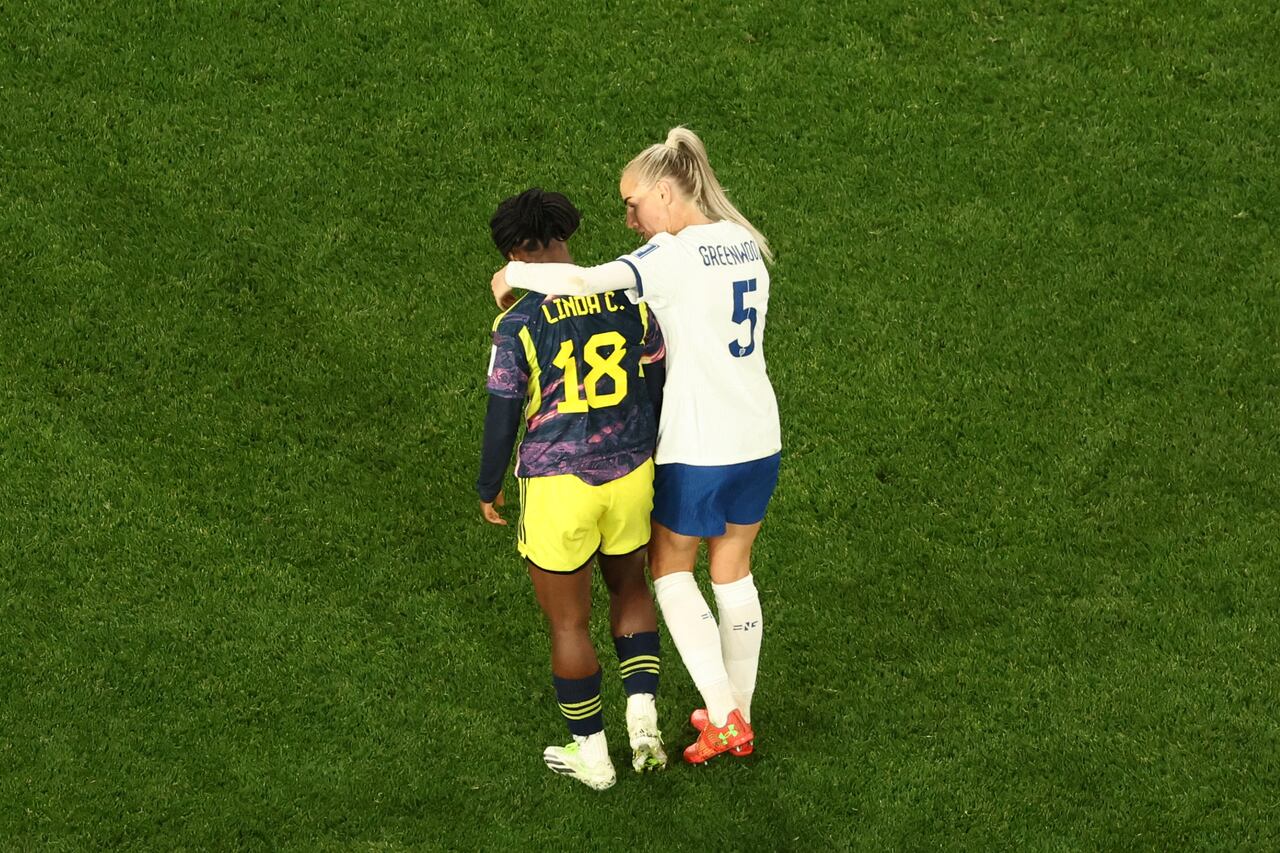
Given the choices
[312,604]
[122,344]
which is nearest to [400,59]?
[122,344]

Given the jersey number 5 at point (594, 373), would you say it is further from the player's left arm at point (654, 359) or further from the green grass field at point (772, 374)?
the green grass field at point (772, 374)

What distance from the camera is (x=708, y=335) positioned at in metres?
6.12

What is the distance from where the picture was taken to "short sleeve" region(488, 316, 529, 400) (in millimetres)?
6020

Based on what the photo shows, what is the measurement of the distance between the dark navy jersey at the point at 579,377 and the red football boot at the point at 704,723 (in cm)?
127

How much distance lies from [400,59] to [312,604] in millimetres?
3758

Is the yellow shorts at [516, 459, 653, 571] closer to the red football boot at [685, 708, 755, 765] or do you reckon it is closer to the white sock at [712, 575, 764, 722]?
the white sock at [712, 575, 764, 722]

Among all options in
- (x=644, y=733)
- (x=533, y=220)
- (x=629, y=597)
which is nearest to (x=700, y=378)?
(x=533, y=220)

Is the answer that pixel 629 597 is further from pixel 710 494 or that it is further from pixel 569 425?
pixel 569 425

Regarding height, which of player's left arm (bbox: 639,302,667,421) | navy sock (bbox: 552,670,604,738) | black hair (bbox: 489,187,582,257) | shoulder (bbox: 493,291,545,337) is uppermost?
black hair (bbox: 489,187,582,257)

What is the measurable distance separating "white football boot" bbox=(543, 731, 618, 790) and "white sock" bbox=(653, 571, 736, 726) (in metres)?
0.50

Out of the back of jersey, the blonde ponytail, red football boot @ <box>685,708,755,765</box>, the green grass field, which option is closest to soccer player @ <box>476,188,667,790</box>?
the back of jersey

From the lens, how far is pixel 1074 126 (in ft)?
32.5

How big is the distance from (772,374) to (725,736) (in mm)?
2797

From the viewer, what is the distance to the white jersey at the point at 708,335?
6027 millimetres
